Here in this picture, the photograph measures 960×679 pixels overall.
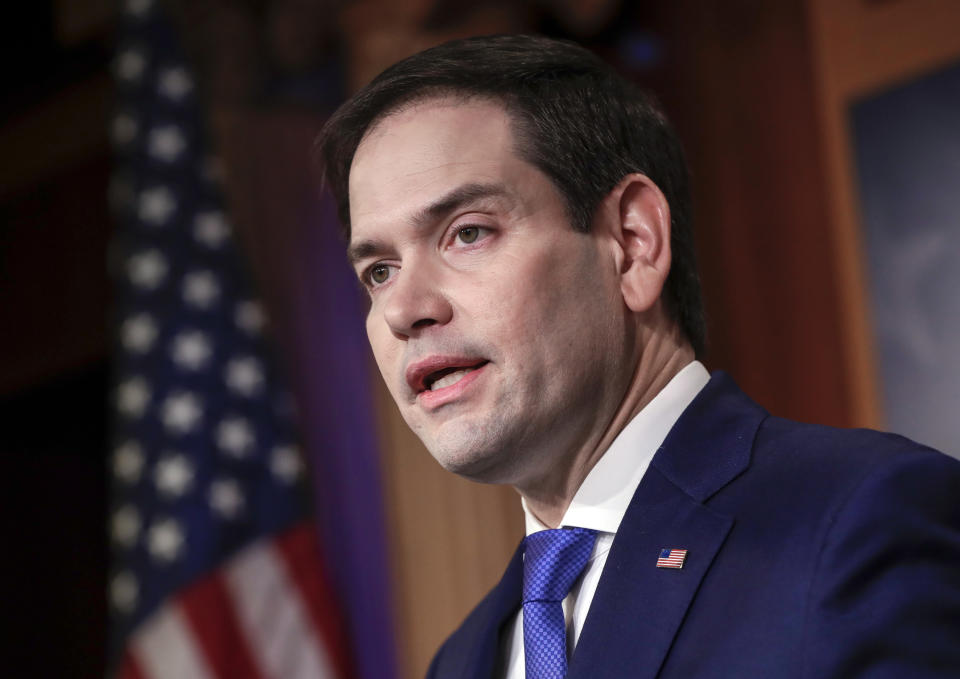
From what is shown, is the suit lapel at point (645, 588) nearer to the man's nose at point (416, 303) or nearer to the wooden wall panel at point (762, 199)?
the man's nose at point (416, 303)

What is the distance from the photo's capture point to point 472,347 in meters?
1.42

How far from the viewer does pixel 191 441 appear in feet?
12.1

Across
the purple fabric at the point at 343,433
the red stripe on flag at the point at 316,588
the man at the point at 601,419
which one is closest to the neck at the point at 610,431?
the man at the point at 601,419

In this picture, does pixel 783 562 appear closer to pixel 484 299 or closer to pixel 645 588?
pixel 645 588

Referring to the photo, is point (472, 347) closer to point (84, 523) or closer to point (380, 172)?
point (380, 172)

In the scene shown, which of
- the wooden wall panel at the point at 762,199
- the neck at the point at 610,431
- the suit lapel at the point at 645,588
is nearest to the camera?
the suit lapel at the point at 645,588

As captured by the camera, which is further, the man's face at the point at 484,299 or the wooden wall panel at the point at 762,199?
the wooden wall panel at the point at 762,199

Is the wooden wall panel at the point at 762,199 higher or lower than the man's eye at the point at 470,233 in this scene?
higher

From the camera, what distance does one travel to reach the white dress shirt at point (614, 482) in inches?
56.8

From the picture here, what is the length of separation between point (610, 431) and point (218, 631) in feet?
7.54

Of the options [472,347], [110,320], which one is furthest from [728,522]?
[110,320]

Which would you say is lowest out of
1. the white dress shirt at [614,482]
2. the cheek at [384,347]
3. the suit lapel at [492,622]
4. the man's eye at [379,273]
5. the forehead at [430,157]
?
the suit lapel at [492,622]

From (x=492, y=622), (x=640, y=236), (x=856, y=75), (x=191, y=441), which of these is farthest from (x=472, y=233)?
(x=191, y=441)

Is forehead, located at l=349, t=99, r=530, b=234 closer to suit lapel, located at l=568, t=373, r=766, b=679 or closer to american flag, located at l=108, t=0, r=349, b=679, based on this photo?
suit lapel, located at l=568, t=373, r=766, b=679
